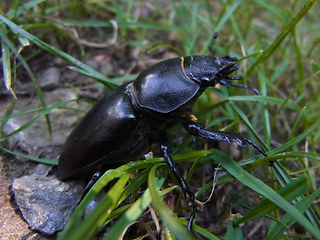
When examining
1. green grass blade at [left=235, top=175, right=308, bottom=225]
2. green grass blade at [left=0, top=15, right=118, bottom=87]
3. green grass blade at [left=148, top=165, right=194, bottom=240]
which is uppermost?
green grass blade at [left=235, top=175, right=308, bottom=225]

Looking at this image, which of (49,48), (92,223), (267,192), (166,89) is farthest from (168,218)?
(49,48)

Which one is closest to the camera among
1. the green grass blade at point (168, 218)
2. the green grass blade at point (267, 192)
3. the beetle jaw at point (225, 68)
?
the green grass blade at point (168, 218)

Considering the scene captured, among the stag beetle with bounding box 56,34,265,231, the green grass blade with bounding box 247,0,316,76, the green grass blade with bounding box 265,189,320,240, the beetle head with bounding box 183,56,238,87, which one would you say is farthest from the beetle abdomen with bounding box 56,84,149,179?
the green grass blade with bounding box 247,0,316,76

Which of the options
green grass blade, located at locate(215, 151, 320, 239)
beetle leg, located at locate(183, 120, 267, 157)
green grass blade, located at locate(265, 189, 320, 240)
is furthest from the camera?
beetle leg, located at locate(183, 120, 267, 157)

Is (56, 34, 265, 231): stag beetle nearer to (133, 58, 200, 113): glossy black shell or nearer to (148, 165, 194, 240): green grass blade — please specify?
(133, 58, 200, 113): glossy black shell

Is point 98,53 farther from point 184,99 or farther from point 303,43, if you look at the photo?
point 303,43

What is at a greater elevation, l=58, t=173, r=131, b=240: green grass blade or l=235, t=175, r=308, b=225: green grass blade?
l=235, t=175, r=308, b=225: green grass blade

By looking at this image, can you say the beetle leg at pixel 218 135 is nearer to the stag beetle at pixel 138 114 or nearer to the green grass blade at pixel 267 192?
the stag beetle at pixel 138 114

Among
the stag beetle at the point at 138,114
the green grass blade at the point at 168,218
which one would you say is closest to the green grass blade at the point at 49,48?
the stag beetle at the point at 138,114
